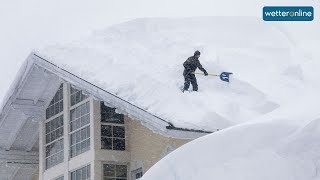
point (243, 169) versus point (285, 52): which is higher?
point (285, 52)

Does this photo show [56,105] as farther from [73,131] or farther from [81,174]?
[81,174]

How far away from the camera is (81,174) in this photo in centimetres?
1980

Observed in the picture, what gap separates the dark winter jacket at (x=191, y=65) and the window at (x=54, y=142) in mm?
4575

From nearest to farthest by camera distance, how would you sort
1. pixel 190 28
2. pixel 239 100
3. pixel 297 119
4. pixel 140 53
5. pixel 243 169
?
pixel 243 169 < pixel 297 119 < pixel 239 100 < pixel 140 53 < pixel 190 28

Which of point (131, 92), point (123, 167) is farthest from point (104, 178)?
point (131, 92)

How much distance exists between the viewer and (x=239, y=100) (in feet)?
60.6

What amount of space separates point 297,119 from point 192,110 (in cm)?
387

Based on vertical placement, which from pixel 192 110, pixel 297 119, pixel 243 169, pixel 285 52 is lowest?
pixel 243 169

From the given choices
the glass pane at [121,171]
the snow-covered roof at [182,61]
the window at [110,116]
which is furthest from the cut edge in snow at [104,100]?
the glass pane at [121,171]

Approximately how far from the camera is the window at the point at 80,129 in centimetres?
1978

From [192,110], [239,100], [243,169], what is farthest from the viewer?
[239,100]

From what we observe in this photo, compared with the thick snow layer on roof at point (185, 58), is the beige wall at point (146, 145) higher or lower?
lower

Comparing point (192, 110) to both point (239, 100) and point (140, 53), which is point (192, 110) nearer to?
point (239, 100)

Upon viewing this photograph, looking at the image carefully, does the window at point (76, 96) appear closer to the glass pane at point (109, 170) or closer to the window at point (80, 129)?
the window at point (80, 129)
